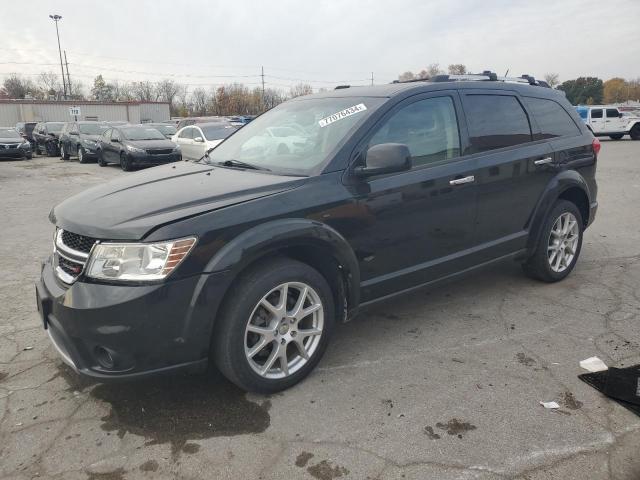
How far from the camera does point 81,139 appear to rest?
19.8 meters

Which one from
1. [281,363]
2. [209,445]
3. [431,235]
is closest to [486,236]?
[431,235]

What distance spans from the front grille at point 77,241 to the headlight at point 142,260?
18 cm

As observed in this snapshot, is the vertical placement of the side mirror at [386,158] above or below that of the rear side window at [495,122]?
below

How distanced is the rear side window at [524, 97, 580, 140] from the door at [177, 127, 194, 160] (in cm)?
1203

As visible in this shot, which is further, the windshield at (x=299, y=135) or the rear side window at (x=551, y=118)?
the rear side window at (x=551, y=118)

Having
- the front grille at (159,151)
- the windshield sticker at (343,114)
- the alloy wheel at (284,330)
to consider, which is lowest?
the alloy wheel at (284,330)

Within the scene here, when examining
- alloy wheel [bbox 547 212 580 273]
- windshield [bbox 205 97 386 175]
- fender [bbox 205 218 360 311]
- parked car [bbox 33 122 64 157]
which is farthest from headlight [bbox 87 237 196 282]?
parked car [bbox 33 122 64 157]

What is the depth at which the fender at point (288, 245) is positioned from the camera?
2701 millimetres

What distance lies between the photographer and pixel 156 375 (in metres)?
2.66

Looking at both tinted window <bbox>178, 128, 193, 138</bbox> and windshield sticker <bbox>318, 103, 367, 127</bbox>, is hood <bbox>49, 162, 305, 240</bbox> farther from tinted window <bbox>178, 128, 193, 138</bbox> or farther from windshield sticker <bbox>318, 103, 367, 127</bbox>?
tinted window <bbox>178, 128, 193, 138</bbox>

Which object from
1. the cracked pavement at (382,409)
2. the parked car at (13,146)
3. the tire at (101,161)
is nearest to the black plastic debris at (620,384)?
the cracked pavement at (382,409)

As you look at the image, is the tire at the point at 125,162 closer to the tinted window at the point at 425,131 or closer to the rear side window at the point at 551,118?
the rear side window at the point at 551,118

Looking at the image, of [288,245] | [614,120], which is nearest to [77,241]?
[288,245]

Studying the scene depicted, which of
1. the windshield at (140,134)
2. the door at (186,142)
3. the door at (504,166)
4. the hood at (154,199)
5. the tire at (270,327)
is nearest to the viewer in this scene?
the hood at (154,199)
